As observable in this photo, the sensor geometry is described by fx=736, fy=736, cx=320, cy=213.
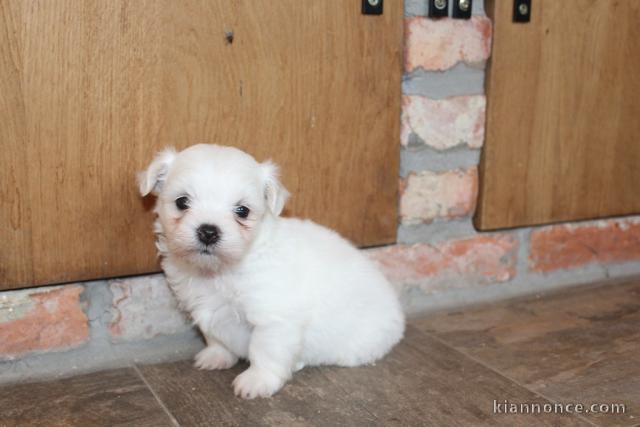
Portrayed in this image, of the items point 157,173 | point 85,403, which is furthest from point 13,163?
point 85,403

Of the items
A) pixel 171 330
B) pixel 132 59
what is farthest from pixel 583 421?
pixel 132 59

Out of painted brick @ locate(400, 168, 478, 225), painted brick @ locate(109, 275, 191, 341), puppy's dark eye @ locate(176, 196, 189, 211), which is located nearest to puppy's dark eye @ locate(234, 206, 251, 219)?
puppy's dark eye @ locate(176, 196, 189, 211)

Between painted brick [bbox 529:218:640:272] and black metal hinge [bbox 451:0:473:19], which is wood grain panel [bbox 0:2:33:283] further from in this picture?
painted brick [bbox 529:218:640:272]

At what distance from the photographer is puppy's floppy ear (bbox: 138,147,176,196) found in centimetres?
164

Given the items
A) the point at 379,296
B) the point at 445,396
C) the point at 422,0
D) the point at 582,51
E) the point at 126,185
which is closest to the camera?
the point at 445,396

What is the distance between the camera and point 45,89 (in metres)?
1.60

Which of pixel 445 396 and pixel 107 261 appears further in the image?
pixel 107 261

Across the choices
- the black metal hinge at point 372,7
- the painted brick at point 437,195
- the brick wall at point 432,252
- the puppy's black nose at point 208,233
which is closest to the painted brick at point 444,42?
the brick wall at point 432,252

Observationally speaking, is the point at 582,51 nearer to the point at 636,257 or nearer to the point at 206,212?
the point at 636,257

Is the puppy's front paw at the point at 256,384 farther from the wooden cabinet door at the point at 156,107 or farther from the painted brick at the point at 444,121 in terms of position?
the painted brick at the point at 444,121

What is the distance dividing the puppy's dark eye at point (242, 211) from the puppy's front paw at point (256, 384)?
352 millimetres

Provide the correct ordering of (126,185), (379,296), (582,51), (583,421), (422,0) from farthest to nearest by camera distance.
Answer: (582,51)
(422,0)
(379,296)
(126,185)
(583,421)

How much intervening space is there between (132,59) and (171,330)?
2.28 feet

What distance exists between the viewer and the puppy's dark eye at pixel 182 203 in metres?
1.63
